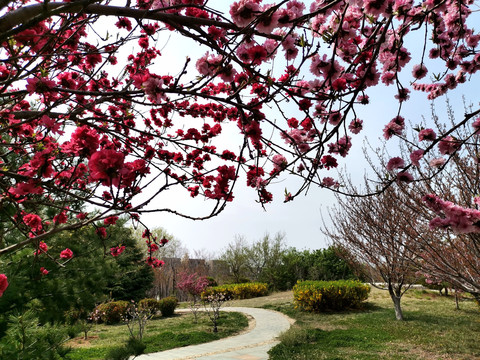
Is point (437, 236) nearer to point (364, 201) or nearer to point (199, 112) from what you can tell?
point (364, 201)

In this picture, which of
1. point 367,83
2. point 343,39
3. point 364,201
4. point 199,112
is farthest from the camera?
point 364,201

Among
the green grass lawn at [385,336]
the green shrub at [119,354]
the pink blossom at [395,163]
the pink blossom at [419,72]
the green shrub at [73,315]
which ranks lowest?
the green grass lawn at [385,336]

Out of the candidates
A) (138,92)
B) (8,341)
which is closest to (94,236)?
(8,341)

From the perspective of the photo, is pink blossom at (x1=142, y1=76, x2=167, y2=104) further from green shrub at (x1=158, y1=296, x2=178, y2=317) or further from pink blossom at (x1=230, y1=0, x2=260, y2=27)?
green shrub at (x1=158, y1=296, x2=178, y2=317)

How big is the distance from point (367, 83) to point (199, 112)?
7.46ft

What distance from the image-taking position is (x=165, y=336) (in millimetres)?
8984

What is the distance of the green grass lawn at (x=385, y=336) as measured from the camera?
19.7 ft

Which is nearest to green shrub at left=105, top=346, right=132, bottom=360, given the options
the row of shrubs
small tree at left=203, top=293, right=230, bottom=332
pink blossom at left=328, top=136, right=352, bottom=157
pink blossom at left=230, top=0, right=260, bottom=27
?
pink blossom at left=328, top=136, right=352, bottom=157

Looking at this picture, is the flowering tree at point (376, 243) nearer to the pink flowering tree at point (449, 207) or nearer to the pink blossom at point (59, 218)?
the pink flowering tree at point (449, 207)

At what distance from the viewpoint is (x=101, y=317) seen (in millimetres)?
13547

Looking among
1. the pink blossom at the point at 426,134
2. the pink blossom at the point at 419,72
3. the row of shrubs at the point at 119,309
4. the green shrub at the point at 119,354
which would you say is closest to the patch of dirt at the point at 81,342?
the row of shrubs at the point at 119,309

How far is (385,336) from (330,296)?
4.35m

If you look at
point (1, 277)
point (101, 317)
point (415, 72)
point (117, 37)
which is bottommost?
point (101, 317)

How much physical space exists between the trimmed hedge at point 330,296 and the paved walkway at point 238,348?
1.79 meters
